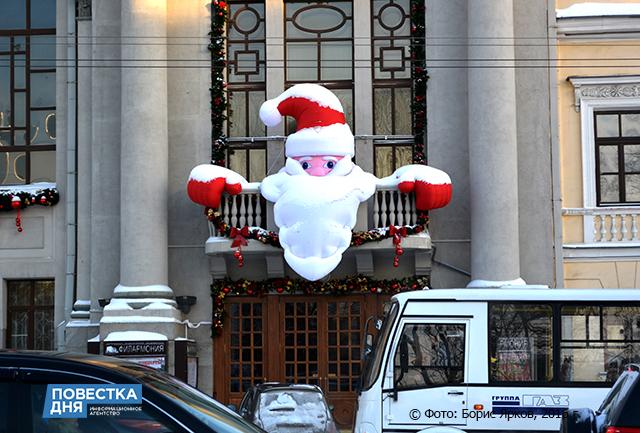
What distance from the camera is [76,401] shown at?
628cm

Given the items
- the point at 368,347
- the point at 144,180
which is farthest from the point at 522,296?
the point at 144,180

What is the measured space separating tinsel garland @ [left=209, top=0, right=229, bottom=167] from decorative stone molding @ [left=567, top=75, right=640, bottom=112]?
24.6 ft

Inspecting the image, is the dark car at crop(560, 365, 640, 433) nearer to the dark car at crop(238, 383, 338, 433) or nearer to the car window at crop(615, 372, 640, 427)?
the car window at crop(615, 372, 640, 427)

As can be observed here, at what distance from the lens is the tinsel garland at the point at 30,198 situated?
89.3 feet

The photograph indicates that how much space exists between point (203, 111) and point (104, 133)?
2.19 meters

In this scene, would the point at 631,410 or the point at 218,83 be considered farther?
the point at 218,83

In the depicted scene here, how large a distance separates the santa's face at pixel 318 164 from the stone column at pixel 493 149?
9.81ft

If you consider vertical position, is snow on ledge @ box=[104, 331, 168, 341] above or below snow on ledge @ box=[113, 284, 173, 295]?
below

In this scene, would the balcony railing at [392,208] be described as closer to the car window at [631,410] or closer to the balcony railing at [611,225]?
the balcony railing at [611,225]

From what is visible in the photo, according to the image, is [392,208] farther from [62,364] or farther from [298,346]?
[62,364]

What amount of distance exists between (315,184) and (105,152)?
4.99m

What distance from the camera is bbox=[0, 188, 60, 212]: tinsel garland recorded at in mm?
27219

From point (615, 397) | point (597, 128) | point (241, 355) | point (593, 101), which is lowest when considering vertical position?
point (241, 355)

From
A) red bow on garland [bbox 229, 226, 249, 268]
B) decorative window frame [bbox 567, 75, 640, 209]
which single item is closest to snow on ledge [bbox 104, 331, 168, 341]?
red bow on garland [bbox 229, 226, 249, 268]
